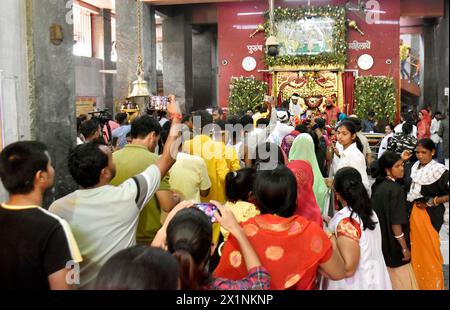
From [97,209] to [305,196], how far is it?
1.29m

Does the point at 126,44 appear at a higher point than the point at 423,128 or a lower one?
higher

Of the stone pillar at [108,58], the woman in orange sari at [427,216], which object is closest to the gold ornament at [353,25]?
the stone pillar at [108,58]

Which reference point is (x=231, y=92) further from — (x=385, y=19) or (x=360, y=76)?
(x=385, y=19)

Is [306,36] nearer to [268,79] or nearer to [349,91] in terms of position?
[268,79]

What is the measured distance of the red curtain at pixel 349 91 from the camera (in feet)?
46.2

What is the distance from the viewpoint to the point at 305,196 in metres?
2.95

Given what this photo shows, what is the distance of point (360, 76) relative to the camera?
13984 mm

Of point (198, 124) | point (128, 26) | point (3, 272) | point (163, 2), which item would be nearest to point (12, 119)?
point (3, 272)

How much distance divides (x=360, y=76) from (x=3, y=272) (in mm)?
13293

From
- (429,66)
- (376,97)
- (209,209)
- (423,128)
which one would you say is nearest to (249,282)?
(209,209)

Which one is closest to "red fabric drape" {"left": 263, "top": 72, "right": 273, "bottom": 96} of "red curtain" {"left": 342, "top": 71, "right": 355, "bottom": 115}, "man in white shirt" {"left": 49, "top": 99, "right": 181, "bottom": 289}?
"red curtain" {"left": 342, "top": 71, "right": 355, "bottom": 115}

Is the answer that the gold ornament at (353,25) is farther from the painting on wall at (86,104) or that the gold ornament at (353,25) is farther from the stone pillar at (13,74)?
the stone pillar at (13,74)

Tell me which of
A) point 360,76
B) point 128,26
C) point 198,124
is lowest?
point 198,124

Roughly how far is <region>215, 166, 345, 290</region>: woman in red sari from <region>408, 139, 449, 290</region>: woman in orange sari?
76.5 inches
